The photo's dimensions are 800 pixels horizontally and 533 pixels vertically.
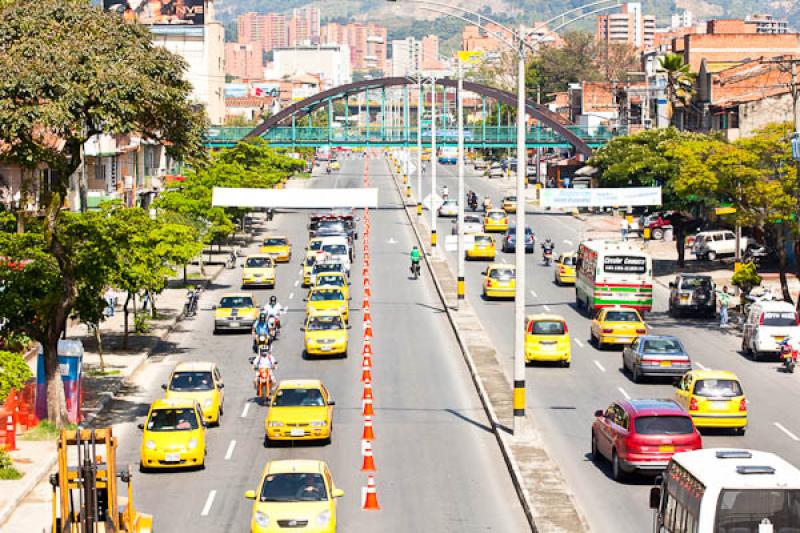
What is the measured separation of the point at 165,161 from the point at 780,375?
257 feet

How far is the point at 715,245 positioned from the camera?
7869 cm

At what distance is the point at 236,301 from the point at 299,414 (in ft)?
66.7

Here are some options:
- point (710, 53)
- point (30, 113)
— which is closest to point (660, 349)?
point (30, 113)

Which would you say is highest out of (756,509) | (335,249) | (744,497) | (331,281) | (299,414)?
(335,249)

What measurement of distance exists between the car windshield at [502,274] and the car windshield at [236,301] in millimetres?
13135

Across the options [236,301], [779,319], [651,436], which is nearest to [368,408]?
[651,436]

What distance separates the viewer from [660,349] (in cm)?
4138

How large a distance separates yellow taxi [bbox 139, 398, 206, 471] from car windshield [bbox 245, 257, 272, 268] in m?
35.2

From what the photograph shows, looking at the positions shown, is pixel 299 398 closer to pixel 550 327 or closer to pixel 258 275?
pixel 550 327

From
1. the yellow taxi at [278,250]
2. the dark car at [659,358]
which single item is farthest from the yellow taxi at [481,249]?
the dark car at [659,358]

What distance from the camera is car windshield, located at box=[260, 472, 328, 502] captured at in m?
25.0

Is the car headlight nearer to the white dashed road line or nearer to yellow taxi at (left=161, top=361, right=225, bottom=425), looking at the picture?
the white dashed road line

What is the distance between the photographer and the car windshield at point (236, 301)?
5338cm

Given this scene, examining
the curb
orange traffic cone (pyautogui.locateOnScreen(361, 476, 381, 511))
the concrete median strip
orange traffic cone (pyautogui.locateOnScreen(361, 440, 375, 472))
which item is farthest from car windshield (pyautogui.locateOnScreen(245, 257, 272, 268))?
orange traffic cone (pyautogui.locateOnScreen(361, 476, 381, 511))
